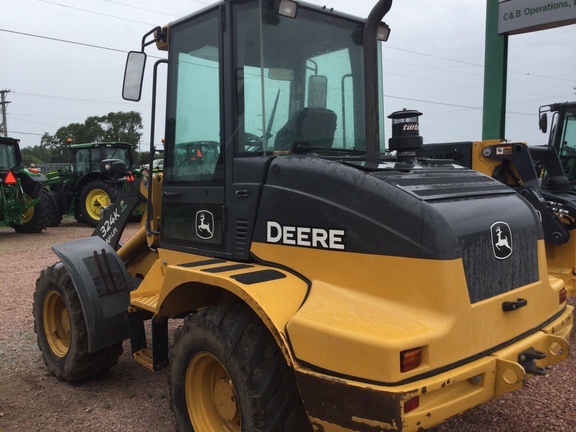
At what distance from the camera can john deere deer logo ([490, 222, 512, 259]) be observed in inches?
104

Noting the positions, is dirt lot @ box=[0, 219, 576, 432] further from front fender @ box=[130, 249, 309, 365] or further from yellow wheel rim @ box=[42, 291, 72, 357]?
front fender @ box=[130, 249, 309, 365]

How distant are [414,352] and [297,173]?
1094 mm

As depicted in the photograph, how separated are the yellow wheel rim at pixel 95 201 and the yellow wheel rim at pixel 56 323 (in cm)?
1107

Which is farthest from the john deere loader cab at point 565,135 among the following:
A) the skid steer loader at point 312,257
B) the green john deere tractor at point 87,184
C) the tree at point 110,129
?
the tree at point 110,129

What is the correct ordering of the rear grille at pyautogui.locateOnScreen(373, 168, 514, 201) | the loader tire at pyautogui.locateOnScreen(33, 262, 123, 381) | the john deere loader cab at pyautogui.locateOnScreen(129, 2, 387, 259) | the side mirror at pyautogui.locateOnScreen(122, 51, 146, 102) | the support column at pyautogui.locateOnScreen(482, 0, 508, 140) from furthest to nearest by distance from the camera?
the support column at pyautogui.locateOnScreen(482, 0, 508, 140) < the loader tire at pyautogui.locateOnScreen(33, 262, 123, 381) < the side mirror at pyautogui.locateOnScreen(122, 51, 146, 102) < the john deere loader cab at pyautogui.locateOnScreen(129, 2, 387, 259) < the rear grille at pyautogui.locateOnScreen(373, 168, 514, 201)

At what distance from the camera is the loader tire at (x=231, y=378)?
250 centimetres

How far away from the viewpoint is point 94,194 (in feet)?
49.5

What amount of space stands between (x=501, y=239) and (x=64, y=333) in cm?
355

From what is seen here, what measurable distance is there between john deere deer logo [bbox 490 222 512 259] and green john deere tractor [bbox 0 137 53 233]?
13.0 meters

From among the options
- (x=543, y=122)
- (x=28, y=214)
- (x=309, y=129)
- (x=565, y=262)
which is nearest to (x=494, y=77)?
(x=543, y=122)

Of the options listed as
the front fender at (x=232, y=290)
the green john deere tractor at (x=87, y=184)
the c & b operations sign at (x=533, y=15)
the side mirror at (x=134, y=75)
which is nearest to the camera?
the front fender at (x=232, y=290)

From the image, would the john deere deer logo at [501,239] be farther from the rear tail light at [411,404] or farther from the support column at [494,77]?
the support column at [494,77]

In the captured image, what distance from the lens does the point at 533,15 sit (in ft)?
33.4

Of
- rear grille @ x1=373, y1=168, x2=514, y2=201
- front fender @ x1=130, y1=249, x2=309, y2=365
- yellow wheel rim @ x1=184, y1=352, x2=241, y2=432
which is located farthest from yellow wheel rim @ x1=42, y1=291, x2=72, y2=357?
rear grille @ x1=373, y1=168, x2=514, y2=201
